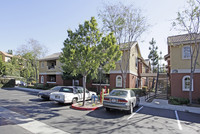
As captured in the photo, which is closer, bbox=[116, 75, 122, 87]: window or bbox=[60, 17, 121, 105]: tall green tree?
bbox=[60, 17, 121, 105]: tall green tree

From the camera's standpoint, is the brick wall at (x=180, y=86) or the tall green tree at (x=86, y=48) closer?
the tall green tree at (x=86, y=48)

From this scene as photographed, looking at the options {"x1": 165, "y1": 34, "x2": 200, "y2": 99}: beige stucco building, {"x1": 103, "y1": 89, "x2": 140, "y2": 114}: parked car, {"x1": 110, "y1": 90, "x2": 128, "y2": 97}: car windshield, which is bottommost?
{"x1": 103, "y1": 89, "x2": 140, "y2": 114}: parked car

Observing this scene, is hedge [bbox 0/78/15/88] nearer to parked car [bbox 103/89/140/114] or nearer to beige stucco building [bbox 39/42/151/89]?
beige stucco building [bbox 39/42/151/89]

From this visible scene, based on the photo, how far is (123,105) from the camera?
7.88 m

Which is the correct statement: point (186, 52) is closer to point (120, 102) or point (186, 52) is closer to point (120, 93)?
point (120, 93)

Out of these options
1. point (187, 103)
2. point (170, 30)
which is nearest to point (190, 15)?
point (170, 30)

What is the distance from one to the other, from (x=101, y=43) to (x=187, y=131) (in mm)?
7130

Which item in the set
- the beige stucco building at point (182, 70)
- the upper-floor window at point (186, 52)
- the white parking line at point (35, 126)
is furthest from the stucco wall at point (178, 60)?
the white parking line at point (35, 126)

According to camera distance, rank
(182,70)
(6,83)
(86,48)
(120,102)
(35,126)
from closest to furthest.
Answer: (35,126) < (120,102) < (86,48) < (182,70) < (6,83)

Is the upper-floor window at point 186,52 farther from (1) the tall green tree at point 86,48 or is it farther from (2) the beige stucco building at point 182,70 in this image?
(1) the tall green tree at point 86,48

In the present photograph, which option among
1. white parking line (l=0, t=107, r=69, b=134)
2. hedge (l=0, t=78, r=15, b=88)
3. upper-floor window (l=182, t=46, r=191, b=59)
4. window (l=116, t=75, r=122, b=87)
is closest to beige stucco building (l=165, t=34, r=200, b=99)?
upper-floor window (l=182, t=46, r=191, b=59)

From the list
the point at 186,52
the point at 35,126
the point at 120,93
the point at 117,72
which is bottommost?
the point at 35,126

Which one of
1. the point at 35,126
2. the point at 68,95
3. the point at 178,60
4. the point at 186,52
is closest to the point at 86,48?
the point at 68,95

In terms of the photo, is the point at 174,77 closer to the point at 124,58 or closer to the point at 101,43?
the point at 124,58
